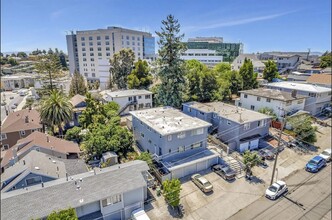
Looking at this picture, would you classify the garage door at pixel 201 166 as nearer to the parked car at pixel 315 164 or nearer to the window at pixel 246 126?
the window at pixel 246 126

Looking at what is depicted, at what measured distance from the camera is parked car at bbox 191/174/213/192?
2042cm

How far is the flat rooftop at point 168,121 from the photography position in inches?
941

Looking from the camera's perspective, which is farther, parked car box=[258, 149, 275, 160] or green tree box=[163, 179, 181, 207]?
parked car box=[258, 149, 275, 160]

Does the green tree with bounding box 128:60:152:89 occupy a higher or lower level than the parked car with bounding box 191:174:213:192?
higher

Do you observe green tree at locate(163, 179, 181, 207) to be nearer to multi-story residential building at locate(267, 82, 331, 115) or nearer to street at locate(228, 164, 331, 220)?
street at locate(228, 164, 331, 220)

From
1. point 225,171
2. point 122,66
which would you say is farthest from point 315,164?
point 122,66

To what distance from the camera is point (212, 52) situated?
320 feet

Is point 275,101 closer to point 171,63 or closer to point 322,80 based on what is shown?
point 171,63

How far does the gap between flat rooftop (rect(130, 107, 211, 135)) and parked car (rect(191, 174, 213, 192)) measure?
5.39m

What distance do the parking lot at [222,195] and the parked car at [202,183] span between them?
387 millimetres

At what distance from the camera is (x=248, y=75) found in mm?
50156

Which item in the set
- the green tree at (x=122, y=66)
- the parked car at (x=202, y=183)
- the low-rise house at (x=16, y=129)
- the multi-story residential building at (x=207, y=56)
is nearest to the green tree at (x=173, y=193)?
the parked car at (x=202, y=183)

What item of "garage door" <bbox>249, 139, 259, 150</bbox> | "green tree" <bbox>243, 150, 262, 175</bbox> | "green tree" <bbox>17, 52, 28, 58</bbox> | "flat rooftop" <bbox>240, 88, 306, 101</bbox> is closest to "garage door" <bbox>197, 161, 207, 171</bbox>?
"green tree" <bbox>243, 150, 262, 175</bbox>

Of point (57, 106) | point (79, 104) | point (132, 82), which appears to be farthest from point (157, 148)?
point (132, 82)
